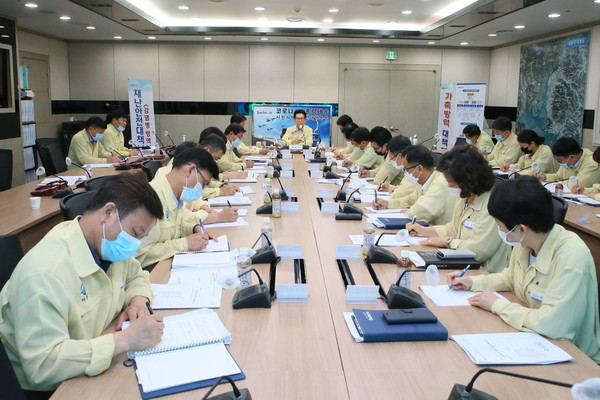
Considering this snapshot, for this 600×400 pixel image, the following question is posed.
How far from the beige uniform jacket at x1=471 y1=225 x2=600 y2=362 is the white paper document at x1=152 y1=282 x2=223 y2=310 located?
1111 mm

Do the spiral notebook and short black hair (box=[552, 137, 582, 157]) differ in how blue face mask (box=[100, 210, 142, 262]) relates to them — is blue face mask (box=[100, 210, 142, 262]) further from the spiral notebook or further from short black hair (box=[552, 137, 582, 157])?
short black hair (box=[552, 137, 582, 157])

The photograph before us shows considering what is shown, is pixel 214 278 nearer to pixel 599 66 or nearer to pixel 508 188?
pixel 508 188

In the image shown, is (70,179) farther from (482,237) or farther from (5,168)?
(482,237)

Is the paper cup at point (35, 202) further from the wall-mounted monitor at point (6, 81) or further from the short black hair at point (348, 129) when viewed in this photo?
the short black hair at point (348, 129)

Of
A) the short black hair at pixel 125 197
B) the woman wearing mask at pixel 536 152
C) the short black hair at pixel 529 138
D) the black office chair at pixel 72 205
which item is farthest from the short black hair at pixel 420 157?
the short black hair at pixel 529 138

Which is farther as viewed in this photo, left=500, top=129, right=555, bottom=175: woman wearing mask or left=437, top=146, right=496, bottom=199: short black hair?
left=500, top=129, right=555, bottom=175: woman wearing mask

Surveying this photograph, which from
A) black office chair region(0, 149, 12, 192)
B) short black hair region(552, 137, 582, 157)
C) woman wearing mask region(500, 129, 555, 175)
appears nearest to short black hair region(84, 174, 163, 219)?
black office chair region(0, 149, 12, 192)

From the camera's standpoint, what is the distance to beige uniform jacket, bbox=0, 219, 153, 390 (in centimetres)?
146

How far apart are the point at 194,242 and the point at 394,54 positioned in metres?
8.61

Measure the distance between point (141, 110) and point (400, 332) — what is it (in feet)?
29.4

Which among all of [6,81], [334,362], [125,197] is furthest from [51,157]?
[334,362]

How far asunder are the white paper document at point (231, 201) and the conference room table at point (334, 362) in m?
1.80

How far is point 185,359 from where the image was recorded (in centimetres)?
158

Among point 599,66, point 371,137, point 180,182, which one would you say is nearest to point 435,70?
point 599,66
